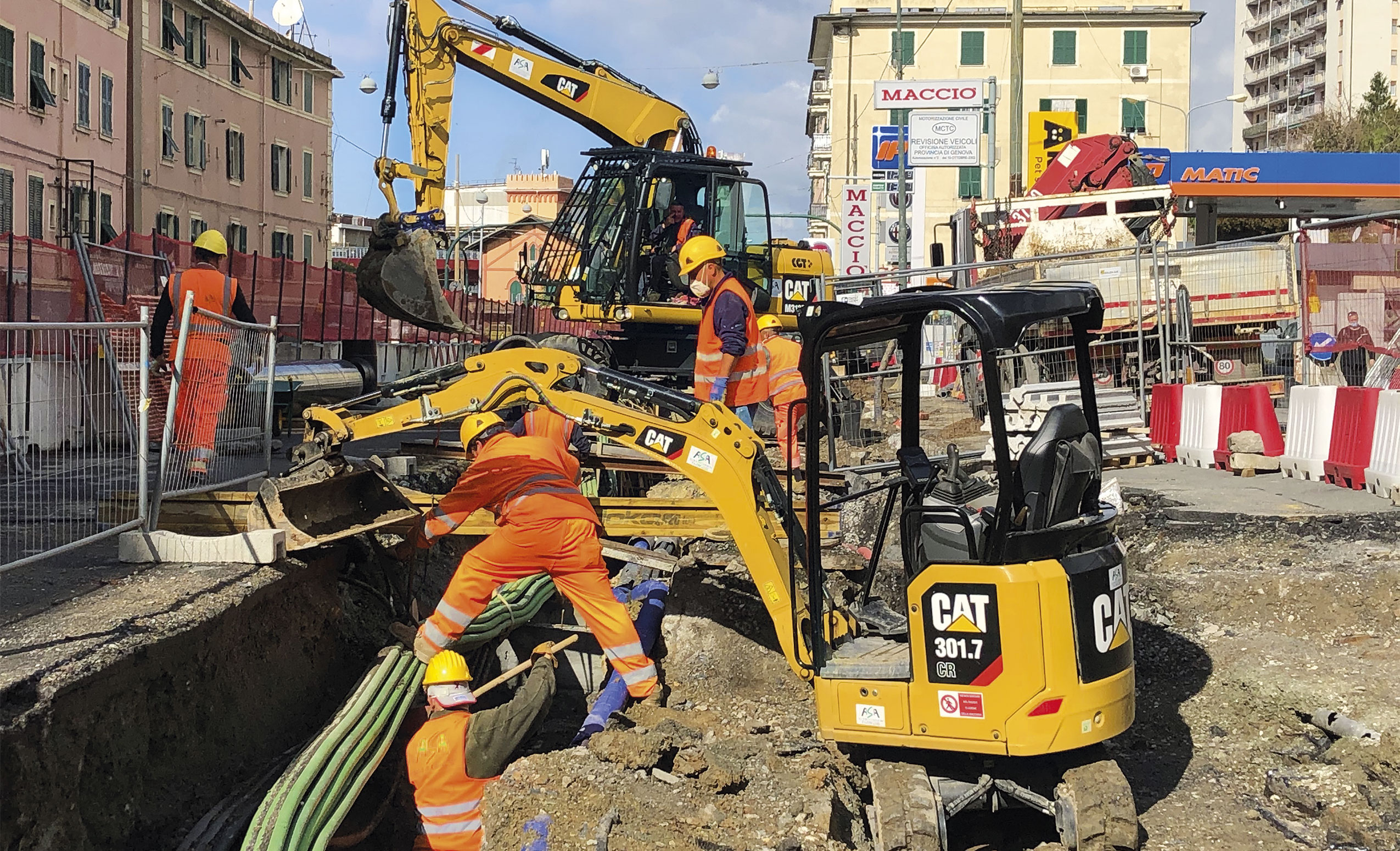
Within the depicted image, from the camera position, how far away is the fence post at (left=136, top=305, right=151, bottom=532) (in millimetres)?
6902

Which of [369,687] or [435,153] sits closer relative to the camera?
[369,687]

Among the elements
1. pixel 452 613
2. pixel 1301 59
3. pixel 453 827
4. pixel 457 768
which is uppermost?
pixel 1301 59

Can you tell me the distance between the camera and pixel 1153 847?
5.27 metres

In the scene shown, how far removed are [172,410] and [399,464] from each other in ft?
7.34

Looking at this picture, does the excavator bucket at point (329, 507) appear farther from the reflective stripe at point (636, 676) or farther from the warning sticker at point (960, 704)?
the warning sticker at point (960, 704)

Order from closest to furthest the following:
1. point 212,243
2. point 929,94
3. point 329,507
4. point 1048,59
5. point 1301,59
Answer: point 329,507, point 212,243, point 929,94, point 1048,59, point 1301,59

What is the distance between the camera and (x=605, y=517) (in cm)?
786

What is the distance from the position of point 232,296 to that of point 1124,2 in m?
54.4

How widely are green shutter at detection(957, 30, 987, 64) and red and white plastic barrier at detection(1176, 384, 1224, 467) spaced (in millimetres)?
45570

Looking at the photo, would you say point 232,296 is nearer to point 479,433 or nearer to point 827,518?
point 479,433

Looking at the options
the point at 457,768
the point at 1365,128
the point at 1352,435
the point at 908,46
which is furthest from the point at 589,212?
the point at 908,46

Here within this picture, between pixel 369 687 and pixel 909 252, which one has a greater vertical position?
pixel 909 252

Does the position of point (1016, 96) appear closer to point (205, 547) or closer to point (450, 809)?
point (205, 547)

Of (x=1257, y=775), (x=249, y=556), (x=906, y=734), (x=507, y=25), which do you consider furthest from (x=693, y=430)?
(x=507, y=25)
